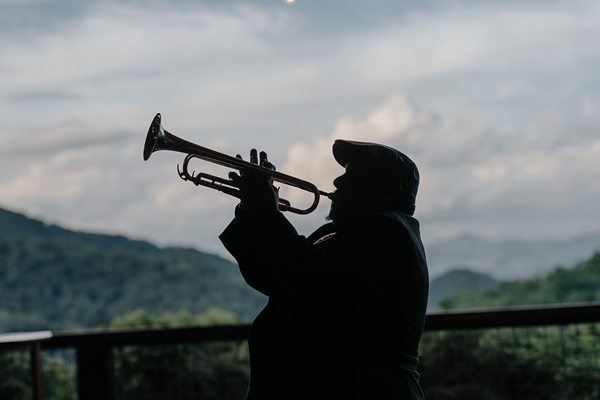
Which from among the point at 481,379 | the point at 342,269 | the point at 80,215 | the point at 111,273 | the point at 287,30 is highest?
the point at 287,30

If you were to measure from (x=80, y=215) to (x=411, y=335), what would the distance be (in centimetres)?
799

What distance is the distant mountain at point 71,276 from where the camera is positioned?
9.22 m

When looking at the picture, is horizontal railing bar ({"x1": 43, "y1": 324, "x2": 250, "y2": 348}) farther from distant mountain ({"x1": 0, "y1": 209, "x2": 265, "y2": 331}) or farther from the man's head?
distant mountain ({"x1": 0, "y1": 209, "x2": 265, "y2": 331})

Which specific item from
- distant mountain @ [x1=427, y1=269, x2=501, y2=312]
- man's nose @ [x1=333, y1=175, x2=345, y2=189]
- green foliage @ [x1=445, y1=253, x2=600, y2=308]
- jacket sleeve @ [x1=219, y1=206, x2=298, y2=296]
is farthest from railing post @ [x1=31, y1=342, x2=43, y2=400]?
distant mountain @ [x1=427, y1=269, x2=501, y2=312]

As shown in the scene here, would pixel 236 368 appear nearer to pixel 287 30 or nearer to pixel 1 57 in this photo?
pixel 287 30

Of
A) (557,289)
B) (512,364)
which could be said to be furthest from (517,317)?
(557,289)

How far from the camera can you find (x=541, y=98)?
998 centimetres

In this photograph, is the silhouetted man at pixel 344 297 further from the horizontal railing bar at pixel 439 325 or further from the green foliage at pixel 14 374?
the green foliage at pixel 14 374

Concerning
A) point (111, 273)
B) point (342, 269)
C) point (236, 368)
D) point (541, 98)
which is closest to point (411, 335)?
point (342, 269)

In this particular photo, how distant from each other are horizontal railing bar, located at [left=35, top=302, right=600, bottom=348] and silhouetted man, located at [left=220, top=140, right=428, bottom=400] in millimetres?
1832

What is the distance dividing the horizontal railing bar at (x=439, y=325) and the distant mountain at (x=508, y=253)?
508 cm

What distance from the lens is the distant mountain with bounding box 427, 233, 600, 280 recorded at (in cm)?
943

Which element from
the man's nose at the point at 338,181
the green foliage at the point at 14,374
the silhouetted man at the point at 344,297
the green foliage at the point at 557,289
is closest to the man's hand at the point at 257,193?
the silhouetted man at the point at 344,297

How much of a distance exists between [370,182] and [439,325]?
194 centimetres
